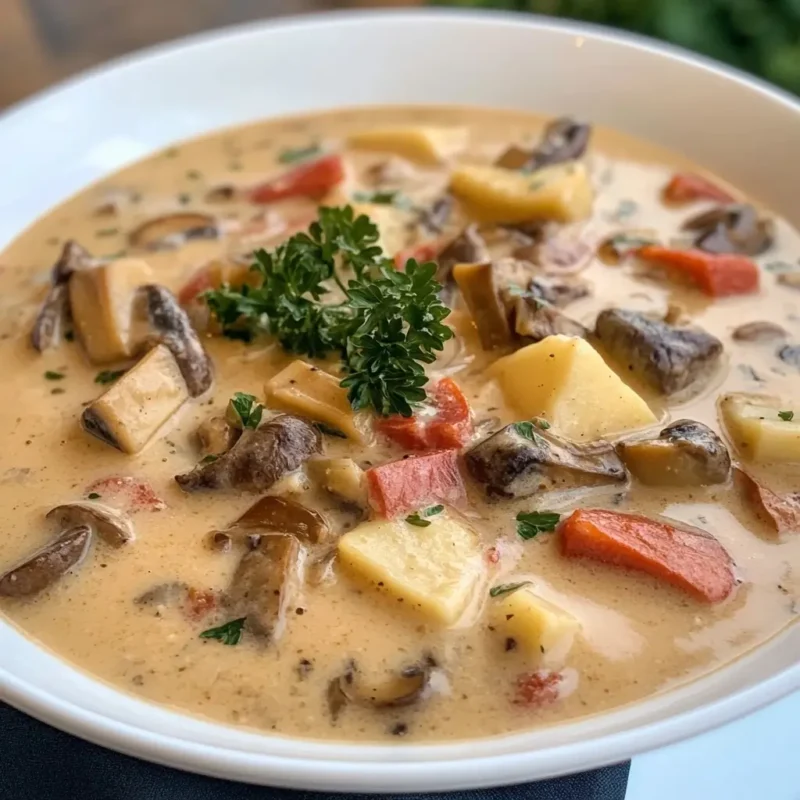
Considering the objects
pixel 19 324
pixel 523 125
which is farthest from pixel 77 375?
pixel 523 125

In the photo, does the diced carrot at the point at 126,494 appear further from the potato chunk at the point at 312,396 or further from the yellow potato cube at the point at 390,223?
the yellow potato cube at the point at 390,223

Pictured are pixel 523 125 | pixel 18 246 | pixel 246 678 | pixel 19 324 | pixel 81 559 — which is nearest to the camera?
pixel 246 678

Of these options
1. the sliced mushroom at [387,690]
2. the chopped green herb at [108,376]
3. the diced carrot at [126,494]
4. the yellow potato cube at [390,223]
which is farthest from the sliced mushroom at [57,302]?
the sliced mushroom at [387,690]

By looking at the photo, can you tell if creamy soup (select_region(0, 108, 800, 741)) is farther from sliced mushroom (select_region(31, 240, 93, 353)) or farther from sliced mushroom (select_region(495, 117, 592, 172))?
sliced mushroom (select_region(495, 117, 592, 172))

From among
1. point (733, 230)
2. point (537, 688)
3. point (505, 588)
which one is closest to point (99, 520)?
point (505, 588)

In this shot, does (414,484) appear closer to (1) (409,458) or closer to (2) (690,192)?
(1) (409,458)

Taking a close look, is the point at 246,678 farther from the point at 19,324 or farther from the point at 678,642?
the point at 19,324
